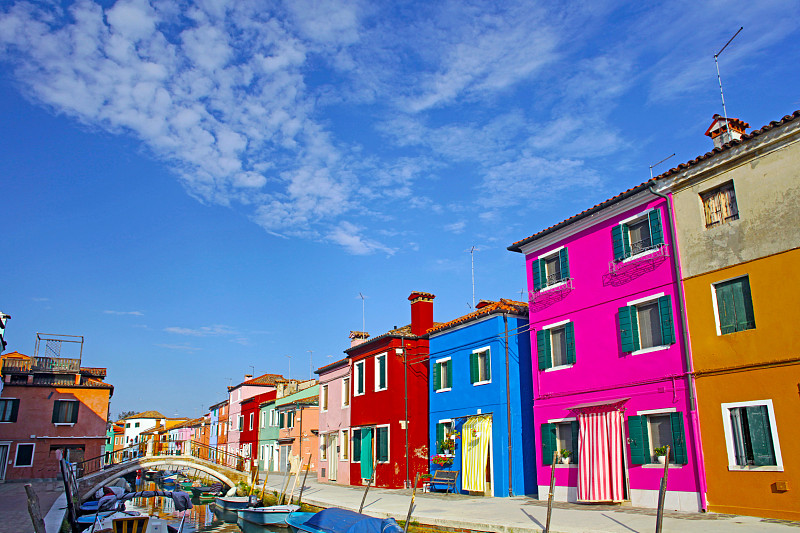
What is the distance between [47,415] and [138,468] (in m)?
7.85

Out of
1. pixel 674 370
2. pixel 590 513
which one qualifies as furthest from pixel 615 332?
pixel 590 513

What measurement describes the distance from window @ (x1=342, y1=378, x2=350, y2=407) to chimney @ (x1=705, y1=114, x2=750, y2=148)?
24.2 m

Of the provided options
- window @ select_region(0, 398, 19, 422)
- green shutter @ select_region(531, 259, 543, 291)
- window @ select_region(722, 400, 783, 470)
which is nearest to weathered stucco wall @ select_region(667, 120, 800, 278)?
window @ select_region(722, 400, 783, 470)

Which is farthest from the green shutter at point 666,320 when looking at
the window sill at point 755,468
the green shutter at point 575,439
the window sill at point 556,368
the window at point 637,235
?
the green shutter at point 575,439

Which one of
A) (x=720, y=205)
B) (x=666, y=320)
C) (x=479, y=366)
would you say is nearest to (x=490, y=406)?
(x=479, y=366)

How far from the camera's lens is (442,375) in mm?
28047

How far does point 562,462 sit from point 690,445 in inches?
202

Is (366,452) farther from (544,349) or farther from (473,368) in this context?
(544,349)

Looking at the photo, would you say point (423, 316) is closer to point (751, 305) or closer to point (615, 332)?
point (615, 332)

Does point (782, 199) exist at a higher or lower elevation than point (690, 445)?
higher

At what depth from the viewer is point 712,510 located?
1527 cm

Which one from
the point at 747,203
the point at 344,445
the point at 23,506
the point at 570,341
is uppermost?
the point at 747,203

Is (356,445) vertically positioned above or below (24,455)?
above

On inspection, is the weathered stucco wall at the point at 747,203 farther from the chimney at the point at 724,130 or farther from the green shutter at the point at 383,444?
the green shutter at the point at 383,444
